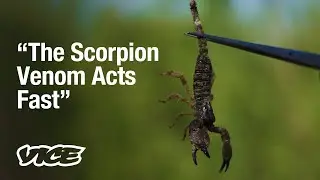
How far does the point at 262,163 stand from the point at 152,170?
0.40 m

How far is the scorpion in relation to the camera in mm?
1661

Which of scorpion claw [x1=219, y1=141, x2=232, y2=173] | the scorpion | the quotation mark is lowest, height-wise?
scorpion claw [x1=219, y1=141, x2=232, y2=173]

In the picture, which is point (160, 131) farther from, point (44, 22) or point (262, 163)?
point (44, 22)

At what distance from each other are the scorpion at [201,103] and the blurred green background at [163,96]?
2 centimetres

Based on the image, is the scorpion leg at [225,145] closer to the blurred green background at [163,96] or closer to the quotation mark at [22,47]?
the blurred green background at [163,96]

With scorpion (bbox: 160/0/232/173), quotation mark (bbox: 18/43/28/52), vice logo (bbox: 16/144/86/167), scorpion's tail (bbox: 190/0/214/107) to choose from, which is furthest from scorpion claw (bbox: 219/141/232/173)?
quotation mark (bbox: 18/43/28/52)

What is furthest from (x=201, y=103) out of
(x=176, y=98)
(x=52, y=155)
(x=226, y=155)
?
(x=52, y=155)

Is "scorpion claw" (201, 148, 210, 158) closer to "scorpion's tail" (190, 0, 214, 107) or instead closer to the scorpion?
the scorpion

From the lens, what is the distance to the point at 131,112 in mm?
1646

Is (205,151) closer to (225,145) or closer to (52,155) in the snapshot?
(225,145)

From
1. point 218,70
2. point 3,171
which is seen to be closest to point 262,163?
point 218,70

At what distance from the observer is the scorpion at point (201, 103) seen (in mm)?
1661

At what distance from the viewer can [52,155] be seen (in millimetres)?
1609

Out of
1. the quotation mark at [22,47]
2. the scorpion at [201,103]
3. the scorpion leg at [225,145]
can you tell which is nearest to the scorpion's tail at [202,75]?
the scorpion at [201,103]
